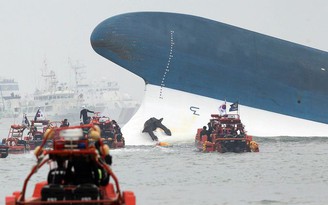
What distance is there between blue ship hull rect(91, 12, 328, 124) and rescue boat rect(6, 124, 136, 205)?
137ft

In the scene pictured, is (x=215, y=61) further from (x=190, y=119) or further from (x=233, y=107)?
(x=233, y=107)

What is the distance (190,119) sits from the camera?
59844 mm

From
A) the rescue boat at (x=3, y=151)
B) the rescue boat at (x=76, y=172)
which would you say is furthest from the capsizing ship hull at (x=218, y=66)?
the rescue boat at (x=76, y=172)

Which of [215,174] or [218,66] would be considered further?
[218,66]

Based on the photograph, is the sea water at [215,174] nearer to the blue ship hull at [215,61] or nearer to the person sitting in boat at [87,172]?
the blue ship hull at [215,61]

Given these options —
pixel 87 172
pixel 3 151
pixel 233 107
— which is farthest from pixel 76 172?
pixel 233 107

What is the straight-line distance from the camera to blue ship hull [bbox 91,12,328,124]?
59969 millimetres

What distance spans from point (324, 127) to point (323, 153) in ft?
41.9

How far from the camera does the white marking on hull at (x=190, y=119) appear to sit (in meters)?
58.9

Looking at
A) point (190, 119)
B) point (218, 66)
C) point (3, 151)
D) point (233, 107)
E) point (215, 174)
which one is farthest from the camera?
point (218, 66)

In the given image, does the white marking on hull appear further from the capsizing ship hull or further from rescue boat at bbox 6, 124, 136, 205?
rescue boat at bbox 6, 124, 136, 205

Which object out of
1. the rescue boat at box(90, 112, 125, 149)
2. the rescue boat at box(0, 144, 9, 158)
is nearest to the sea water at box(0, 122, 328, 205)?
the rescue boat at box(0, 144, 9, 158)

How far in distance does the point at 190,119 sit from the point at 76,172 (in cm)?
4225

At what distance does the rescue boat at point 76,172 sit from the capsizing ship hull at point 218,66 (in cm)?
4162
